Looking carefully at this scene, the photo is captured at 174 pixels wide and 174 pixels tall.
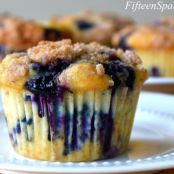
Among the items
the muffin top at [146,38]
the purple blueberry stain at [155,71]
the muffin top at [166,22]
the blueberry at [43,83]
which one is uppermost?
the blueberry at [43,83]

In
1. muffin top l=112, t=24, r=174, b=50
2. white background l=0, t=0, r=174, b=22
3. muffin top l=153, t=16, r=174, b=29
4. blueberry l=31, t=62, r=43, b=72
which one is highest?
blueberry l=31, t=62, r=43, b=72

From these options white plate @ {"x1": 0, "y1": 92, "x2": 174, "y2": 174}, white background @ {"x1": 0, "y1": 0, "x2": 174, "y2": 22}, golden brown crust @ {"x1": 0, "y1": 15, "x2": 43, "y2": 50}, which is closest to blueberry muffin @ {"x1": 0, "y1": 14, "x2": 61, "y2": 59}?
golden brown crust @ {"x1": 0, "y1": 15, "x2": 43, "y2": 50}

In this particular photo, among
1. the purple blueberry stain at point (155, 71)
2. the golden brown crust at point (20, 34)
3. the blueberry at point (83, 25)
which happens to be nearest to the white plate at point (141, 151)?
the purple blueberry stain at point (155, 71)

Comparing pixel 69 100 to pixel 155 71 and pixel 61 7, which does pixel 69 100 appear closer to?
pixel 155 71

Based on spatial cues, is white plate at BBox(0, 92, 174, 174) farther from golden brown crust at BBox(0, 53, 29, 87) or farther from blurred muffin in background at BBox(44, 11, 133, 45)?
blurred muffin in background at BBox(44, 11, 133, 45)

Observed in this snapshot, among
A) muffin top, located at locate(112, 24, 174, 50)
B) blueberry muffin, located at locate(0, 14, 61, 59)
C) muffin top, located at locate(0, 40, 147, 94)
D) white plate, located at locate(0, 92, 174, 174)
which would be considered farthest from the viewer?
blueberry muffin, located at locate(0, 14, 61, 59)

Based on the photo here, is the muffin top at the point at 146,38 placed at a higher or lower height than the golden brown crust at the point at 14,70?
lower

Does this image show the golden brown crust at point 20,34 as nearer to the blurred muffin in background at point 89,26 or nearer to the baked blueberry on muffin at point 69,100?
the blurred muffin in background at point 89,26

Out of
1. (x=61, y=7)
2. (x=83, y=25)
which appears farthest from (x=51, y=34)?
(x=61, y=7)
